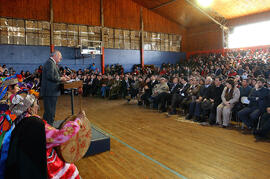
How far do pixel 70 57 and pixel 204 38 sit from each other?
12255mm

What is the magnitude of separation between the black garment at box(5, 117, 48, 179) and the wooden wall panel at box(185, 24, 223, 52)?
1865 centimetres

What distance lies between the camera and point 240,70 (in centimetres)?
1093

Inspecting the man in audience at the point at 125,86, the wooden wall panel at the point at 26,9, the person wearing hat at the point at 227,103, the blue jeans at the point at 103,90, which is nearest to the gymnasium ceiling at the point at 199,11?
the wooden wall panel at the point at 26,9

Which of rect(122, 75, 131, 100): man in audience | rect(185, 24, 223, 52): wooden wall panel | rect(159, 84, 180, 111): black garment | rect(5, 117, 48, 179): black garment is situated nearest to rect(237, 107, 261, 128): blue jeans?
rect(159, 84, 180, 111): black garment

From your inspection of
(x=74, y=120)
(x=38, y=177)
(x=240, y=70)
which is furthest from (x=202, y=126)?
(x=240, y=70)

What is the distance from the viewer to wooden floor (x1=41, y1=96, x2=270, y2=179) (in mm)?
2592

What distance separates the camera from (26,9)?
41.3 ft

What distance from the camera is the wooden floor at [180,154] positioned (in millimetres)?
2592

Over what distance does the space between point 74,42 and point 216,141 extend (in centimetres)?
1288

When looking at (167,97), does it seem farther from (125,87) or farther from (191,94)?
(125,87)

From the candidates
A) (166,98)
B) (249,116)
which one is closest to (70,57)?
(166,98)

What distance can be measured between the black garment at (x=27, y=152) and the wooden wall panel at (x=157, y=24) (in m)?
17.1

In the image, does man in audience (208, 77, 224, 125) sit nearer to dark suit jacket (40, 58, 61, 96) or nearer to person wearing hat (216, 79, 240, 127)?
person wearing hat (216, 79, 240, 127)

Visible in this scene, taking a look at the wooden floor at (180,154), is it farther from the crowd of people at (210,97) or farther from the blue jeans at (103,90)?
the blue jeans at (103,90)
